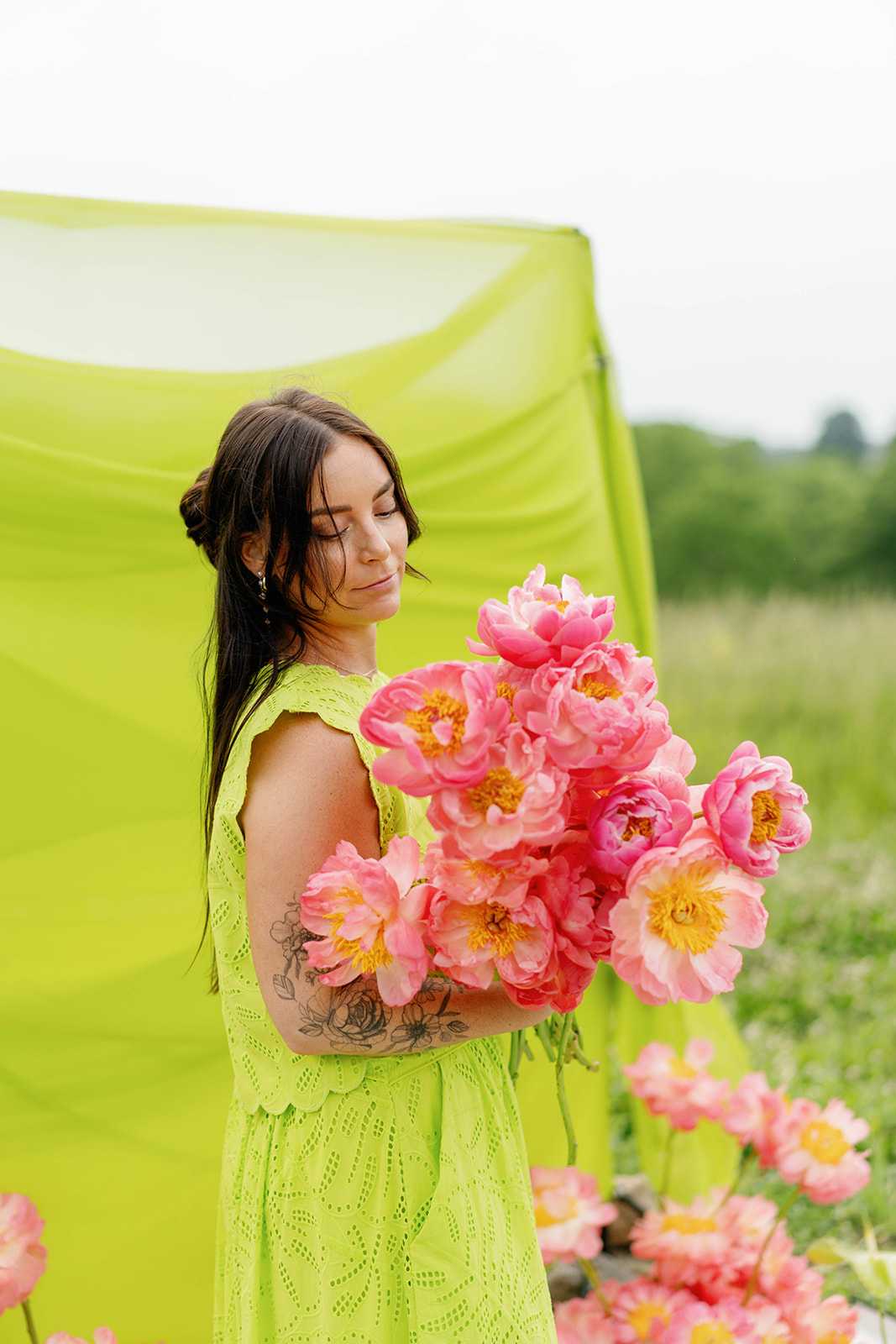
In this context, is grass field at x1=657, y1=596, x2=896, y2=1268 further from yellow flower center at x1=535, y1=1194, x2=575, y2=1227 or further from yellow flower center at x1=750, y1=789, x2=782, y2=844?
yellow flower center at x1=750, y1=789, x2=782, y2=844

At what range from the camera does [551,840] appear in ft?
3.25

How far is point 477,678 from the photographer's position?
3.27ft

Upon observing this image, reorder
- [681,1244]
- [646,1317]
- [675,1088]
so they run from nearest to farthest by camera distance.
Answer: [646,1317] → [681,1244] → [675,1088]

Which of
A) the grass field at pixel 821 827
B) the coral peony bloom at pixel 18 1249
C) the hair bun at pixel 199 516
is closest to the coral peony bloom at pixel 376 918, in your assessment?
the hair bun at pixel 199 516

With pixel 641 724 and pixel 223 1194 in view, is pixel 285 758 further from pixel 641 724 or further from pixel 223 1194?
pixel 223 1194

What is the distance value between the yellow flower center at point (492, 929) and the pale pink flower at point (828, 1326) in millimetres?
1378

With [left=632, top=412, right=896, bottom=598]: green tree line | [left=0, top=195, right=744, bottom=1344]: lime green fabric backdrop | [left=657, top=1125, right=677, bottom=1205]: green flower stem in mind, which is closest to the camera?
[left=0, top=195, right=744, bottom=1344]: lime green fabric backdrop

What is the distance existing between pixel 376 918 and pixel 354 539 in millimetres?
392

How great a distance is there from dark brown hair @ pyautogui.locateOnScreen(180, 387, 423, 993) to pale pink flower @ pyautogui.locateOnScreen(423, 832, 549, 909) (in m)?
0.32

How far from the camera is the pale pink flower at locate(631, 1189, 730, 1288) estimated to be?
7.04 ft

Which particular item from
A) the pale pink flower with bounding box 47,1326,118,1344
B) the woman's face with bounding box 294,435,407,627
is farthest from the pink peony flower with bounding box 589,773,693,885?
the pale pink flower with bounding box 47,1326,118,1344

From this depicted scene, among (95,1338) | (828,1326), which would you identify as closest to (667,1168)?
(828,1326)

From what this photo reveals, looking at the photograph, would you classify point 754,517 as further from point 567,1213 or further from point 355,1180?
point 355,1180

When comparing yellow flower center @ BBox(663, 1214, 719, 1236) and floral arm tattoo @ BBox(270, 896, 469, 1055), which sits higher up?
floral arm tattoo @ BBox(270, 896, 469, 1055)
